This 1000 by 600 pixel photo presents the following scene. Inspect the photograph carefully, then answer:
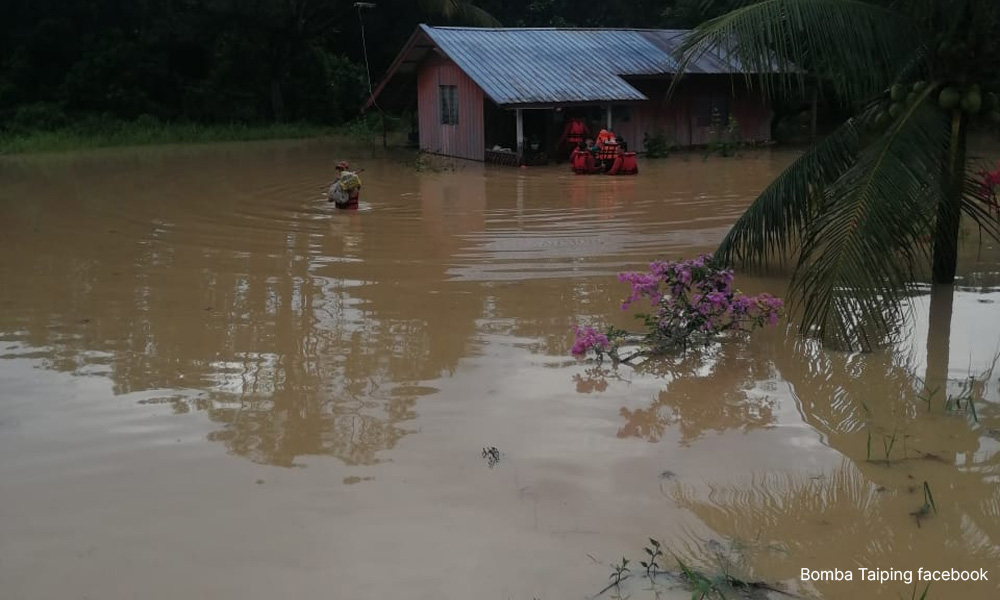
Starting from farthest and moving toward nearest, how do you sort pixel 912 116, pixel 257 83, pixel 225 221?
pixel 257 83
pixel 225 221
pixel 912 116

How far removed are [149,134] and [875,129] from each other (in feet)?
90.2

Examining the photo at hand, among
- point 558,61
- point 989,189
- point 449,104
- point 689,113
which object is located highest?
point 558,61

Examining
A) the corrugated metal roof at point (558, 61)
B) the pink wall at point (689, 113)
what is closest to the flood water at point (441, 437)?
the corrugated metal roof at point (558, 61)

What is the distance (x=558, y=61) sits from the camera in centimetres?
2334

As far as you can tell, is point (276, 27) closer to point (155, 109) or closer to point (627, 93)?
point (155, 109)

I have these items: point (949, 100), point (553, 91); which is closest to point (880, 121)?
point (949, 100)

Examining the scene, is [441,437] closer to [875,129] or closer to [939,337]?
[939,337]

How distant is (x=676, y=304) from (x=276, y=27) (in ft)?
100

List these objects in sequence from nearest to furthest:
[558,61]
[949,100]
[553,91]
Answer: [949,100], [553,91], [558,61]

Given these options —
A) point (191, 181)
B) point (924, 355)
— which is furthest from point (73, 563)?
point (191, 181)

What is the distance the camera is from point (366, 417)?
604 cm

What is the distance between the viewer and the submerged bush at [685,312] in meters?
7.25

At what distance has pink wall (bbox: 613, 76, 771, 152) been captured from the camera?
2464cm

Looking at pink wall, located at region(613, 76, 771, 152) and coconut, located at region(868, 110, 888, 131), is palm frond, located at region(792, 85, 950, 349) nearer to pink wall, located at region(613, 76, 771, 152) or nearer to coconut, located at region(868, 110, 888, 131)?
coconut, located at region(868, 110, 888, 131)
